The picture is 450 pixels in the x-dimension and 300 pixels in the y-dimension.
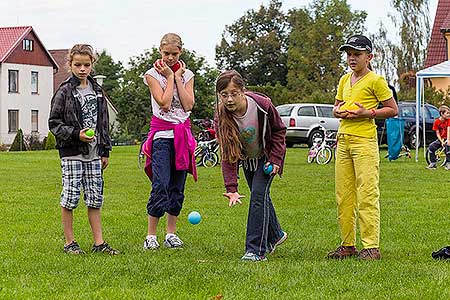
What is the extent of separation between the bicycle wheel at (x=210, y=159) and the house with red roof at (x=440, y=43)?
22296 mm

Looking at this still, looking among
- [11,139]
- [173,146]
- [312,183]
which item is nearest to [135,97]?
[11,139]

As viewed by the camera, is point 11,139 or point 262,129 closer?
point 262,129

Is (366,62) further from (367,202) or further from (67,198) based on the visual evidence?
(67,198)

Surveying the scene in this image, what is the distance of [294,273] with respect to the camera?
657cm

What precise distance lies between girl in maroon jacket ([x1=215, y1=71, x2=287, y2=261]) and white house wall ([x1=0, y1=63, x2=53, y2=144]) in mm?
52215

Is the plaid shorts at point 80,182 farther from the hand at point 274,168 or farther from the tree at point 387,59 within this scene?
the tree at point 387,59

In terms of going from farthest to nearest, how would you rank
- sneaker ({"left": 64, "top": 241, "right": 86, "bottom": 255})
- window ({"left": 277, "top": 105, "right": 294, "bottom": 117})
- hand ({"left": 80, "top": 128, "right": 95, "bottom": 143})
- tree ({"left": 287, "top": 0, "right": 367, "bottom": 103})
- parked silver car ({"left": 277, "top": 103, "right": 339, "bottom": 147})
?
1. tree ({"left": 287, "top": 0, "right": 367, "bottom": 103})
2. window ({"left": 277, "top": 105, "right": 294, "bottom": 117})
3. parked silver car ({"left": 277, "top": 103, "right": 339, "bottom": 147})
4. sneaker ({"left": 64, "top": 241, "right": 86, "bottom": 255})
5. hand ({"left": 80, "top": 128, "right": 95, "bottom": 143})

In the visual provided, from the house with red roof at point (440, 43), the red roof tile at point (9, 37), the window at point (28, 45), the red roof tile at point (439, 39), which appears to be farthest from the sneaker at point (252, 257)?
the window at point (28, 45)

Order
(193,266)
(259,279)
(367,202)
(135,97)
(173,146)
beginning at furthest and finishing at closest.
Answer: (135,97), (173,146), (367,202), (193,266), (259,279)

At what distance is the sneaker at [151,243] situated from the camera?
802 centimetres

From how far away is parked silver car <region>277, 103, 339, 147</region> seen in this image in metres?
32.3

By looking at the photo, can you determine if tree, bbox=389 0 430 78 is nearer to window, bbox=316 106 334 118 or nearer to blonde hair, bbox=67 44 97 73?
window, bbox=316 106 334 118

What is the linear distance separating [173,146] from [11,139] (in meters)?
52.7

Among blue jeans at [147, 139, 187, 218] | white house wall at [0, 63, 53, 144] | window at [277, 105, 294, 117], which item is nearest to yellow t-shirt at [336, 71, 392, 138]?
blue jeans at [147, 139, 187, 218]
